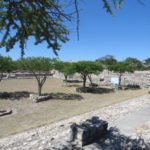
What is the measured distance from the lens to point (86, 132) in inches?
359

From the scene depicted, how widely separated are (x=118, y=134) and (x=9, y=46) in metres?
5.09

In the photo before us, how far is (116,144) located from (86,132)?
951 mm

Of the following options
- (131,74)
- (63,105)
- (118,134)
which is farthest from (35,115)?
(131,74)

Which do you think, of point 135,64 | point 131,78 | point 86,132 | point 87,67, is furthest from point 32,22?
point 135,64

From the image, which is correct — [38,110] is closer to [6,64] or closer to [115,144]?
[6,64]

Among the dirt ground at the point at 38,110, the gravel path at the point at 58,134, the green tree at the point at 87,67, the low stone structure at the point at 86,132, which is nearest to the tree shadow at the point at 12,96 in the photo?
the dirt ground at the point at 38,110

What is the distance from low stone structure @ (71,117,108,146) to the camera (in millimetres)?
9055

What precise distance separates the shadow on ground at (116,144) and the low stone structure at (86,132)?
6.3 inches

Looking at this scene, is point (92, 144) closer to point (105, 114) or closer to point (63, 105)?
point (105, 114)

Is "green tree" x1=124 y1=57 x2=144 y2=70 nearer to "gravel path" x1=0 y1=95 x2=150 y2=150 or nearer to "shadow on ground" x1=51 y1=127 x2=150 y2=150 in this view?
"gravel path" x1=0 y1=95 x2=150 y2=150

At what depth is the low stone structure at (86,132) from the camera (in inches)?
356

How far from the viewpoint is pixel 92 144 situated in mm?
9234

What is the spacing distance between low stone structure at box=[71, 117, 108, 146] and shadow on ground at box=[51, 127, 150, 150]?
6.3 inches

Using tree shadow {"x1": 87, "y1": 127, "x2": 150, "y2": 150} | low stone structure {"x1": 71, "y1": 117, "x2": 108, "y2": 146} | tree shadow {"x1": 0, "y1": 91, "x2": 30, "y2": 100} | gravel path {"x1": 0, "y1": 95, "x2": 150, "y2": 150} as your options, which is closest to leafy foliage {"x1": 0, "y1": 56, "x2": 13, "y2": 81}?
tree shadow {"x1": 0, "y1": 91, "x2": 30, "y2": 100}
